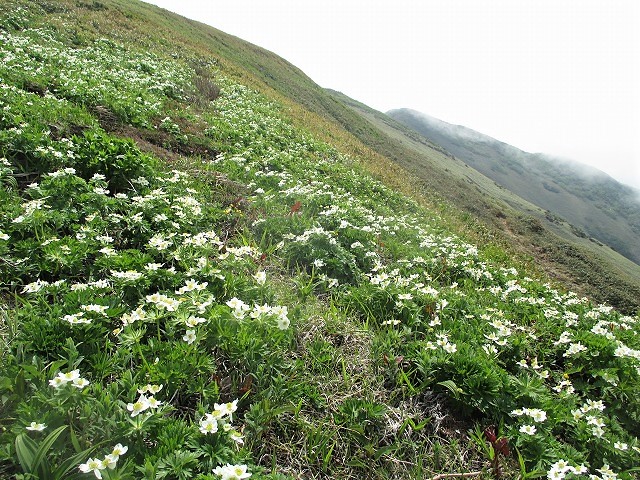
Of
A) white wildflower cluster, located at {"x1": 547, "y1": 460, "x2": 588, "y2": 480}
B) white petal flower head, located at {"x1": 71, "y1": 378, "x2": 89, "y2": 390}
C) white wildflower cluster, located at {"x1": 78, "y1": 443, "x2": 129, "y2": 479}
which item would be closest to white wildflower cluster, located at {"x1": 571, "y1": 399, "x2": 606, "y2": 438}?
white wildflower cluster, located at {"x1": 547, "y1": 460, "x2": 588, "y2": 480}

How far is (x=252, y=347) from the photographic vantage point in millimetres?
3221

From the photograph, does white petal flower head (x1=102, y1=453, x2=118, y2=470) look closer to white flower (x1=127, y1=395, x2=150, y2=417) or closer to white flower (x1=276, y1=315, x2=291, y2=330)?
white flower (x1=127, y1=395, x2=150, y2=417)

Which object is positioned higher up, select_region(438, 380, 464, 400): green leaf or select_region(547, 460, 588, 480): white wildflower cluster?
select_region(547, 460, 588, 480): white wildflower cluster

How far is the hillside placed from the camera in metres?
2.44

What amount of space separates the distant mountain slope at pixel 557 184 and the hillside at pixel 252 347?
117500 mm

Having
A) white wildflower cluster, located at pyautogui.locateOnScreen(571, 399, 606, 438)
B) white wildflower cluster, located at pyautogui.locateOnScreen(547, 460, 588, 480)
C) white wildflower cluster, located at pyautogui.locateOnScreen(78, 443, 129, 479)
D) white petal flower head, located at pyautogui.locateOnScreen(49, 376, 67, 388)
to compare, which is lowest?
white wildflower cluster, located at pyautogui.locateOnScreen(78, 443, 129, 479)

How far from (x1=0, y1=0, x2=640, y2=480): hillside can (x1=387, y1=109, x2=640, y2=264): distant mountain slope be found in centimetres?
11750

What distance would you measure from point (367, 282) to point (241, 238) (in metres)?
2.06

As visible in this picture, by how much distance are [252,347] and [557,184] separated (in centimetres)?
16243

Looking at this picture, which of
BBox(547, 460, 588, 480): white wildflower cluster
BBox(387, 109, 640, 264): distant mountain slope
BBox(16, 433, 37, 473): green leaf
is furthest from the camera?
BBox(387, 109, 640, 264): distant mountain slope

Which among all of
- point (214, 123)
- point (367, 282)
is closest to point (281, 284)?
point (367, 282)

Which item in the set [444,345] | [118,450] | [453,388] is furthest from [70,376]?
[444,345]

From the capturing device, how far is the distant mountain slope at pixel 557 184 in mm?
116938

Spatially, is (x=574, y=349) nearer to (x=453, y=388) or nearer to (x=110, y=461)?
(x=453, y=388)
